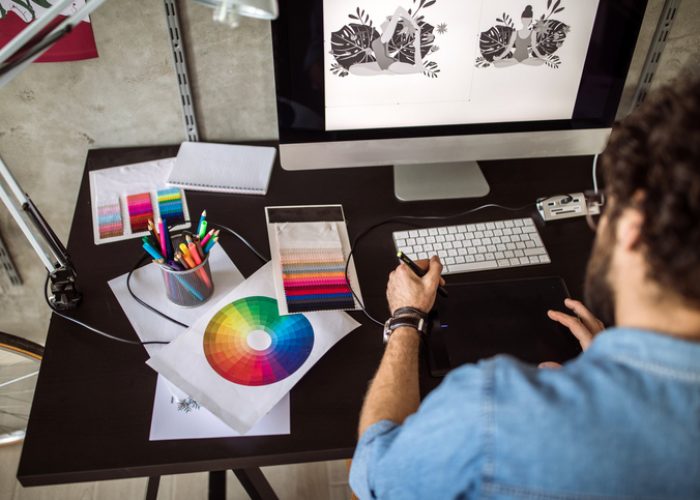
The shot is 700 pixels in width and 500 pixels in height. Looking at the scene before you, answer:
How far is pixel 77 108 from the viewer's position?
1.23m

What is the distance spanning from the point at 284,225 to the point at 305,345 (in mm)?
280

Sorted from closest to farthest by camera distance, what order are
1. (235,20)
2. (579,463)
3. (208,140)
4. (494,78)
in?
(579,463) → (235,20) → (494,78) → (208,140)

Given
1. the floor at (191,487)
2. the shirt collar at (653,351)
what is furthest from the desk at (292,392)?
the floor at (191,487)

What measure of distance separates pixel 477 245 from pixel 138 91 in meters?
0.79

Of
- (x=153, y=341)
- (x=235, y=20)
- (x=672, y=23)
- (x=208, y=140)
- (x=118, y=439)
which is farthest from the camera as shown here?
(x=208, y=140)

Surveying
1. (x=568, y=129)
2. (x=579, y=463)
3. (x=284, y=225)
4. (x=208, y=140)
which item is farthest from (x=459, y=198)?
(x=579, y=463)

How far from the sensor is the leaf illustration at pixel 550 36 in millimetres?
997

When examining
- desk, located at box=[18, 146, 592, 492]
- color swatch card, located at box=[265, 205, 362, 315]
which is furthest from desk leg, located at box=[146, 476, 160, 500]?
Result: color swatch card, located at box=[265, 205, 362, 315]

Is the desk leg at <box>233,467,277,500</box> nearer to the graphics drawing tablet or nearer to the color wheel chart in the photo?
the color wheel chart

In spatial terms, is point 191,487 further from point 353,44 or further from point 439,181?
point 353,44

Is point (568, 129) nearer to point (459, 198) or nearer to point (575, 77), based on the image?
point (575, 77)

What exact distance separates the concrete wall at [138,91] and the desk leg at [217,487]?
77 cm

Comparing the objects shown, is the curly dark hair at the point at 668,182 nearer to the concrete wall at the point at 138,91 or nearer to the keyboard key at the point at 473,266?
the keyboard key at the point at 473,266

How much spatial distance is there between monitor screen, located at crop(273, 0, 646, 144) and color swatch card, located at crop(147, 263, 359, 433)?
33 cm
